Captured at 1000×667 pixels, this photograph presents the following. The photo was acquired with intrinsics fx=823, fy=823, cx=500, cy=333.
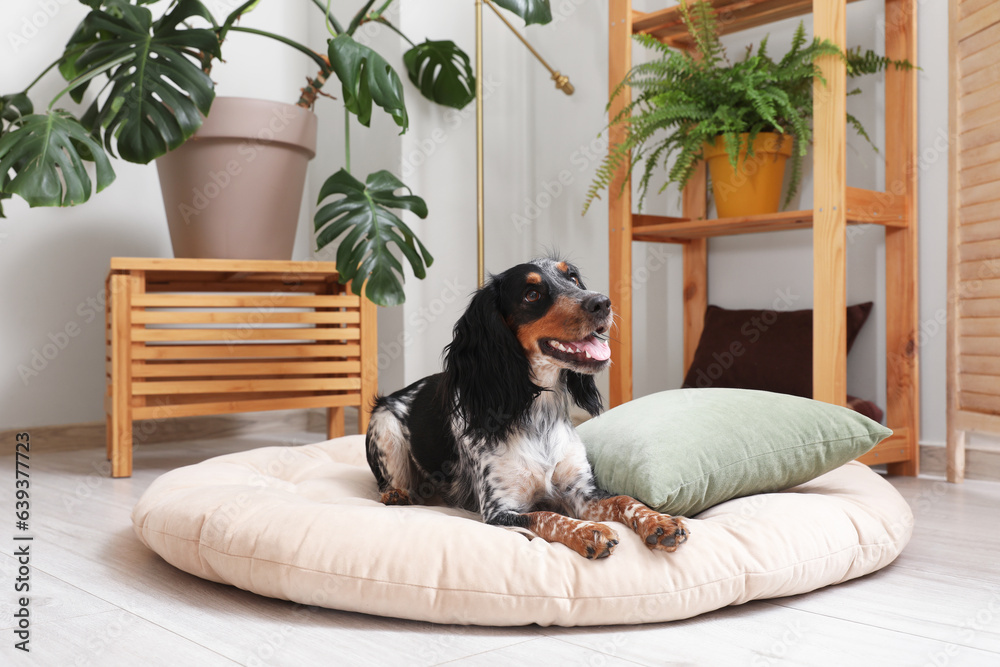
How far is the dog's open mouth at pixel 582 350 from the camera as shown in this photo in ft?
5.32

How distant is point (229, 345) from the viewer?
3.15 m

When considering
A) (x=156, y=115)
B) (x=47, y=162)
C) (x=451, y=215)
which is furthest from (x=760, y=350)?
(x=47, y=162)

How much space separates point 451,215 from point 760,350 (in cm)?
174

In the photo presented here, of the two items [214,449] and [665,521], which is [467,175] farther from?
[665,521]

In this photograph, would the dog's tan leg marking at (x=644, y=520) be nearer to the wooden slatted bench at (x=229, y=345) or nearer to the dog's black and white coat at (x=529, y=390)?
the dog's black and white coat at (x=529, y=390)

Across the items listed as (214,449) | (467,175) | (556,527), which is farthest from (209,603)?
(467,175)

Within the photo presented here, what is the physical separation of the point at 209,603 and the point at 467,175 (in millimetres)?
2905

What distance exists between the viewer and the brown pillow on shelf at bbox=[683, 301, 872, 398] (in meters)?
2.79

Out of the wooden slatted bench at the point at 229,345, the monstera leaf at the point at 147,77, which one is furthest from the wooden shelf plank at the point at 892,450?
the monstera leaf at the point at 147,77

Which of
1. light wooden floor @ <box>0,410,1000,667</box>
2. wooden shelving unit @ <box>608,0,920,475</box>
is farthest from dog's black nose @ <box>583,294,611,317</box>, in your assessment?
wooden shelving unit @ <box>608,0,920,475</box>

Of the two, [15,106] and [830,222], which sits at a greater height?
[15,106]

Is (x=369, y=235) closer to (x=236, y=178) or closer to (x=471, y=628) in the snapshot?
(x=236, y=178)

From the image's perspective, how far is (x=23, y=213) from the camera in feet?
11.6

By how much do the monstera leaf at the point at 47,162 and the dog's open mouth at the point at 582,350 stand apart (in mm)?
1626
